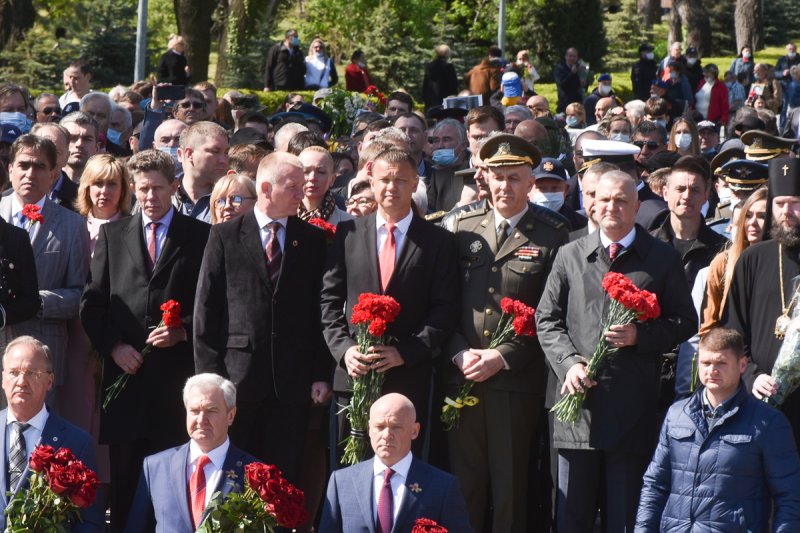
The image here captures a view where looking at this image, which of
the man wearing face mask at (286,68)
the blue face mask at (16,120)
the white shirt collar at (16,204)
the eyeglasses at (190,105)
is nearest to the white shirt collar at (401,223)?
the white shirt collar at (16,204)

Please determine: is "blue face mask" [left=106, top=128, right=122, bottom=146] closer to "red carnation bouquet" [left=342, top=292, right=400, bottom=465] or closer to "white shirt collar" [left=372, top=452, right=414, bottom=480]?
"red carnation bouquet" [left=342, top=292, right=400, bottom=465]

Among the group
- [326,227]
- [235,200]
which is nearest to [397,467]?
[326,227]

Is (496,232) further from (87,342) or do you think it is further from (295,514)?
(87,342)

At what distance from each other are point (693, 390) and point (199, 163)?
387 centimetres

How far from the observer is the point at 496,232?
8086mm

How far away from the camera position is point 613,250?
25.3ft

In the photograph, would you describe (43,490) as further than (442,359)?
No

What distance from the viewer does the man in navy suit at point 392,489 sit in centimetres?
707

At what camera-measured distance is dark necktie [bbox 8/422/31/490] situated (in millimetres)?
7405

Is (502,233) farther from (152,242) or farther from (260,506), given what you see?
(260,506)

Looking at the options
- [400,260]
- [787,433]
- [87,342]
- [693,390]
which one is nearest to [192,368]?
[87,342]

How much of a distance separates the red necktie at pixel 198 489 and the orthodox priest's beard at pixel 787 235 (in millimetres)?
3503

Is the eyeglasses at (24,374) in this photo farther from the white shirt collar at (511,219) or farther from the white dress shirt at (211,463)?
the white shirt collar at (511,219)

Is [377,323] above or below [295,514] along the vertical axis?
above
